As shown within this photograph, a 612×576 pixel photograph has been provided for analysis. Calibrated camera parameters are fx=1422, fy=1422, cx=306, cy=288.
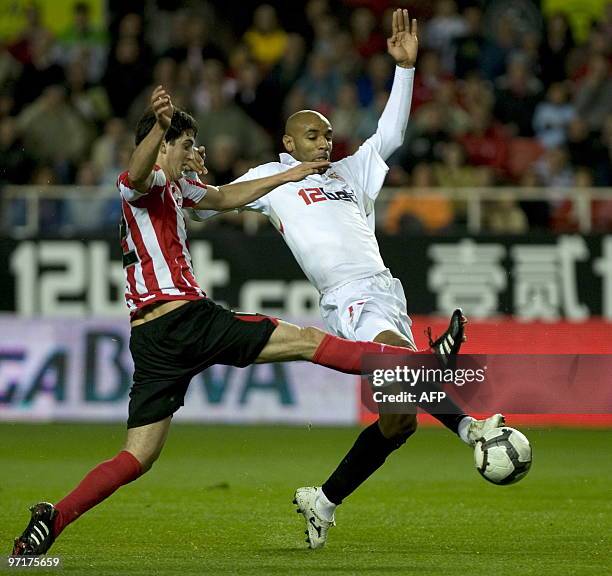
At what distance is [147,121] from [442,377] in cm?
178

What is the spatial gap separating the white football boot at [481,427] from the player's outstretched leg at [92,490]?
137 centimetres

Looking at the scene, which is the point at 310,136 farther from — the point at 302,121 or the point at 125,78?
the point at 125,78

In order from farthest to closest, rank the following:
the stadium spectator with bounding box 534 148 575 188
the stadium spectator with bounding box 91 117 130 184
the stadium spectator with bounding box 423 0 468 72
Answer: the stadium spectator with bounding box 423 0 468 72
the stadium spectator with bounding box 534 148 575 188
the stadium spectator with bounding box 91 117 130 184

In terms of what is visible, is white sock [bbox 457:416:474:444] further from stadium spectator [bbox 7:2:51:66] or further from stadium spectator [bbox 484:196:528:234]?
stadium spectator [bbox 7:2:51:66]

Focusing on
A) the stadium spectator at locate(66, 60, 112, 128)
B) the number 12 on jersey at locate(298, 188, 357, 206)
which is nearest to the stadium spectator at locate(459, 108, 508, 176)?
the stadium spectator at locate(66, 60, 112, 128)

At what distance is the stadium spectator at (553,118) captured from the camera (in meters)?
15.9

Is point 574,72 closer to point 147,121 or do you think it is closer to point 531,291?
point 531,291

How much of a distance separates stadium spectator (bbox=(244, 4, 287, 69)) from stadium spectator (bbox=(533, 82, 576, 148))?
10.2 ft

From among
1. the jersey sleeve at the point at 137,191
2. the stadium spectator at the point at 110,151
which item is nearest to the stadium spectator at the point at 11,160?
the stadium spectator at the point at 110,151

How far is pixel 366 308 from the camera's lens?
23.4 feet

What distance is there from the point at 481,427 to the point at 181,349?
1.39 metres

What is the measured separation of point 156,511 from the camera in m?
8.16

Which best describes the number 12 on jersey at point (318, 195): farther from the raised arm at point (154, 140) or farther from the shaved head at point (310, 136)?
the raised arm at point (154, 140)

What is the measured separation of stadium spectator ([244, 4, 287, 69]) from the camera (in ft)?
55.1
